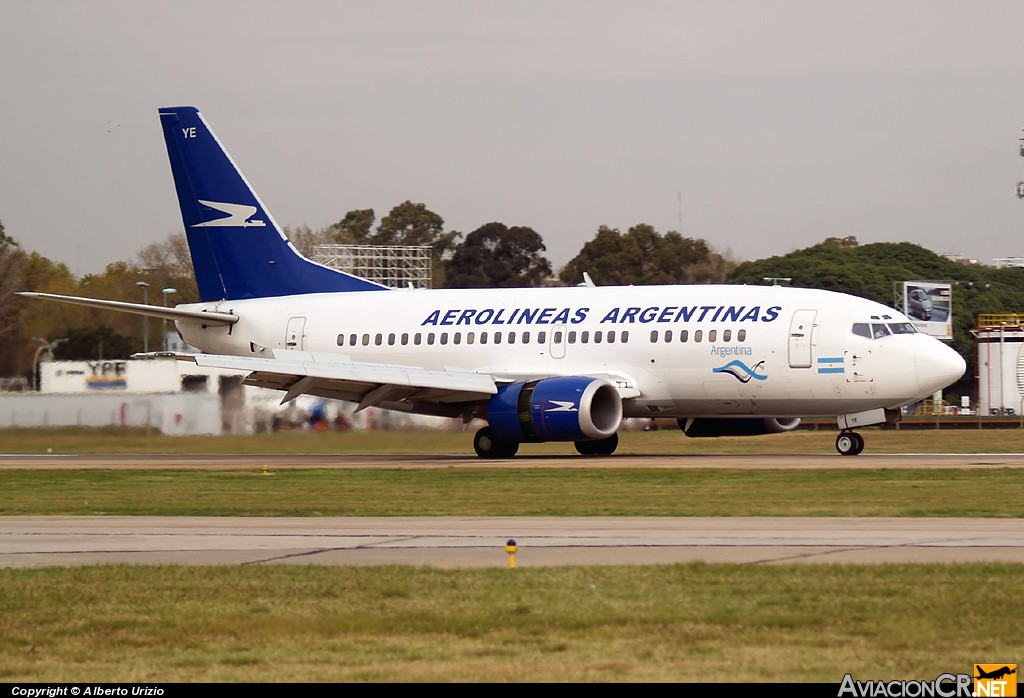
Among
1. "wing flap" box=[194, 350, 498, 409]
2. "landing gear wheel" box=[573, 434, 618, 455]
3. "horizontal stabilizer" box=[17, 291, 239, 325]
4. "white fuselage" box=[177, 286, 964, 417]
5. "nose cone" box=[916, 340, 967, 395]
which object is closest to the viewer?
"nose cone" box=[916, 340, 967, 395]

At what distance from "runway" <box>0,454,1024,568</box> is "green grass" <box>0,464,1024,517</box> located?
1.20m

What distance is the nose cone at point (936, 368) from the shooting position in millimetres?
35281

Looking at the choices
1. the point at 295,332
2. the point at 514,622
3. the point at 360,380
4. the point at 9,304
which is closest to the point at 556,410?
the point at 360,380

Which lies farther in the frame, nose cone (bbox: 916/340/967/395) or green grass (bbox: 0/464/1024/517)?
nose cone (bbox: 916/340/967/395)

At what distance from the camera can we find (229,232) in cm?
4462

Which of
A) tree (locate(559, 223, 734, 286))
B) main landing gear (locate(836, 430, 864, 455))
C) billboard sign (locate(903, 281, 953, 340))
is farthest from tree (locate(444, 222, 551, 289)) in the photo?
main landing gear (locate(836, 430, 864, 455))

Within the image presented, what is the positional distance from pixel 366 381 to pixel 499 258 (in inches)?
3560

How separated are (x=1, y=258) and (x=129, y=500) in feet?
159

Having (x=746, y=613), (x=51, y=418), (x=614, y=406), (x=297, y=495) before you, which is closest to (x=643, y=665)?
(x=746, y=613)

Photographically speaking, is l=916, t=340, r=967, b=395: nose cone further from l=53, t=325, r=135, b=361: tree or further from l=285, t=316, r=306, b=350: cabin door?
l=53, t=325, r=135, b=361: tree

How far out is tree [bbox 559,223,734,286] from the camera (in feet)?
394

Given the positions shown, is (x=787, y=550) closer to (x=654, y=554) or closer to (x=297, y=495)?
(x=654, y=554)

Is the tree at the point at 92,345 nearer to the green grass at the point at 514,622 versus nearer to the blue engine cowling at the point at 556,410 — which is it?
the blue engine cowling at the point at 556,410

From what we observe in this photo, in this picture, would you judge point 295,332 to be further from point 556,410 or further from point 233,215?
point 556,410
